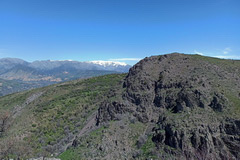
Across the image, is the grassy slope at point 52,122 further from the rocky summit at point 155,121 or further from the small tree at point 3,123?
the small tree at point 3,123

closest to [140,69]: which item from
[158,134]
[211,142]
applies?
[158,134]

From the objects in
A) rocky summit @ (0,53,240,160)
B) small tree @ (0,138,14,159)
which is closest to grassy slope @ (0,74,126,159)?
rocky summit @ (0,53,240,160)

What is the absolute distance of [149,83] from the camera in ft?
114

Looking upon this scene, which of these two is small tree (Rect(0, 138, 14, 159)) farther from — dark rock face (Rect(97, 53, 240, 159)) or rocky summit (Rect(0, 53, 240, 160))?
dark rock face (Rect(97, 53, 240, 159))

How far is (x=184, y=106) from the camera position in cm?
2531

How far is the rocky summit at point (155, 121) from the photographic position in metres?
20.9

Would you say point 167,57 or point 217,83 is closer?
point 217,83

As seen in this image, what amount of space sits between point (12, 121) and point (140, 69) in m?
37.3

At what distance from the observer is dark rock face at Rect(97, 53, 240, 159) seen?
20.2 meters

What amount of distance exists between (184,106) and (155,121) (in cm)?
586

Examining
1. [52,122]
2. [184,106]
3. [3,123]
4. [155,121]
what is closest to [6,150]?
[52,122]

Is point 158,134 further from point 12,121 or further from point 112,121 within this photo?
point 12,121

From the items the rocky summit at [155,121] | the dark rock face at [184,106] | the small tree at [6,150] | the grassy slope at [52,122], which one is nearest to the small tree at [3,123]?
the rocky summit at [155,121]

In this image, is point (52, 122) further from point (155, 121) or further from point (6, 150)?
point (155, 121)
